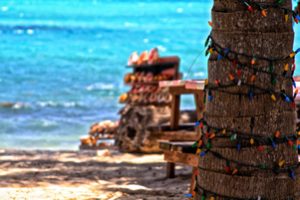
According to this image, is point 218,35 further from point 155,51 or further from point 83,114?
point 83,114

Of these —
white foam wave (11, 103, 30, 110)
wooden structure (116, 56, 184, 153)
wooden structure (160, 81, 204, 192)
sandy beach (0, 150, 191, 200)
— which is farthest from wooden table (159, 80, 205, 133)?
white foam wave (11, 103, 30, 110)

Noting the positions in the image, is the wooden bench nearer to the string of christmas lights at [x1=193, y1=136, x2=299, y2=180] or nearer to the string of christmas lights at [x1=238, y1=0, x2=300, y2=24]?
the string of christmas lights at [x1=193, y1=136, x2=299, y2=180]

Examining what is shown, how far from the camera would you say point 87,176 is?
9.31 metres

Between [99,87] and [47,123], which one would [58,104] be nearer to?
[47,123]

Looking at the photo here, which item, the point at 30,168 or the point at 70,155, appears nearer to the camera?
the point at 30,168

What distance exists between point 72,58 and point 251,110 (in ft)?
132

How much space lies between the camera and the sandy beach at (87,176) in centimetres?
728

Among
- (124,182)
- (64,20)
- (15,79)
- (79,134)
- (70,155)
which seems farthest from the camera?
(64,20)

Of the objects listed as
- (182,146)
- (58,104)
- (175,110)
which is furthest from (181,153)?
(58,104)

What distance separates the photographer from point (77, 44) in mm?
53500

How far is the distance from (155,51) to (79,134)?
324 inches

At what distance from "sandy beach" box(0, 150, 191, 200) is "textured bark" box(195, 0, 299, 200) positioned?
1.95 metres

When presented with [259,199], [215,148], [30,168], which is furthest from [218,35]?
[30,168]

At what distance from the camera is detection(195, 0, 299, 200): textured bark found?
511 cm
